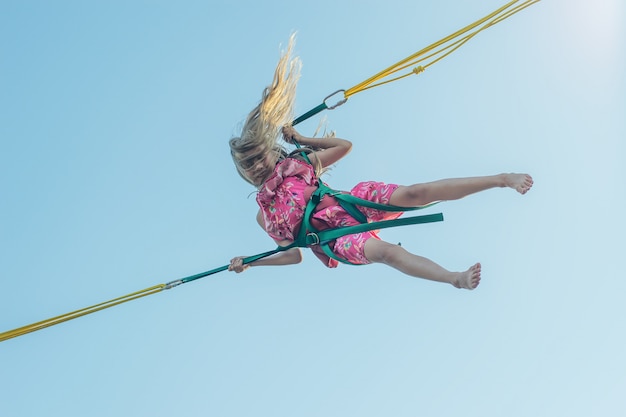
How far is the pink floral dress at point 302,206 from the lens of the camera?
582 cm

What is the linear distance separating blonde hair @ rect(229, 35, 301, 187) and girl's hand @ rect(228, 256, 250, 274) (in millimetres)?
526

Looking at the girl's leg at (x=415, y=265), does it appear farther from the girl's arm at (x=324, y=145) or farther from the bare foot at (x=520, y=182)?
the girl's arm at (x=324, y=145)

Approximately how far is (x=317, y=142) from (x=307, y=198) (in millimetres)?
432

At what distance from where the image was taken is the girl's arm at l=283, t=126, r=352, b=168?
6.15 metres

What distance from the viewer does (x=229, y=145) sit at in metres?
6.07

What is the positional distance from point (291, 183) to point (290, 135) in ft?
1.16

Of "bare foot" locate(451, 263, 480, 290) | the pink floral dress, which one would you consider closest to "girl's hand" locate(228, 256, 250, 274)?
the pink floral dress

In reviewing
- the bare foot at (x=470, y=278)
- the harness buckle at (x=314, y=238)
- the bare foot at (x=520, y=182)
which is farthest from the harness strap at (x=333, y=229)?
the bare foot at (x=470, y=278)

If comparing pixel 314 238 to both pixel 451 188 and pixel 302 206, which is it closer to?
pixel 302 206

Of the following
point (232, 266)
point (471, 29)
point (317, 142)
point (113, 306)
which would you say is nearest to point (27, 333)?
point (113, 306)

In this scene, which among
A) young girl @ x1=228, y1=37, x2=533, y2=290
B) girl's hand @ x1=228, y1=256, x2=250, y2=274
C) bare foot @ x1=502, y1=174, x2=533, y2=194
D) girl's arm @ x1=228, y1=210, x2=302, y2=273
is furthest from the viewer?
girl's arm @ x1=228, y1=210, x2=302, y2=273

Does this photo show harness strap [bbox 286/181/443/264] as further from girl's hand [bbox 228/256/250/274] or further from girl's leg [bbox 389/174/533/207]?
girl's hand [bbox 228/256/250/274]

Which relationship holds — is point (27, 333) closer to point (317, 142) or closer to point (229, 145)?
point (229, 145)

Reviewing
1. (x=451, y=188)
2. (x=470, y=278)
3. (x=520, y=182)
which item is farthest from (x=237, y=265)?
(x=520, y=182)
